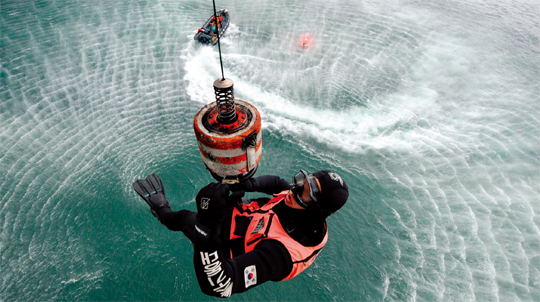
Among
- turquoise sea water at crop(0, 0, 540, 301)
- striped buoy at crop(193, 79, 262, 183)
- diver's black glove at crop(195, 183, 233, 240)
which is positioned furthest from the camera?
turquoise sea water at crop(0, 0, 540, 301)

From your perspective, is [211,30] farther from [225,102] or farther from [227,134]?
[227,134]

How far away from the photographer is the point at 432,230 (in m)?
6.37

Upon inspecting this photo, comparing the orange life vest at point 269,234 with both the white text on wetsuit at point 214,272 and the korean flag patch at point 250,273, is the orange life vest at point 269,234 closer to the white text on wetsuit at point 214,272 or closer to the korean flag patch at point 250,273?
the korean flag patch at point 250,273

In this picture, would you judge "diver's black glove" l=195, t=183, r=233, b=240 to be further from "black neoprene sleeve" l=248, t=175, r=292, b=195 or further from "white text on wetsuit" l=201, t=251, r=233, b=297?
"black neoprene sleeve" l=248, t=175, r=292, b=195

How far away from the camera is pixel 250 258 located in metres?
3.39

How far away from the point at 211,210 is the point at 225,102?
1286mm

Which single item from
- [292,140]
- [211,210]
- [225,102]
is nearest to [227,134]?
[225,102]

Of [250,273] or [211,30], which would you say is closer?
[250,273]

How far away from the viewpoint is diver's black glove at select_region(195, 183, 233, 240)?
3094 mm

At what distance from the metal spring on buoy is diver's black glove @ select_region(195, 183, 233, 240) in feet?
2.93

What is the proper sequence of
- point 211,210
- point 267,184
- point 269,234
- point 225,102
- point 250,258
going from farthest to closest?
point 267,184 → point 269,234 → point 250,258 → point 225,102 → point 211,210

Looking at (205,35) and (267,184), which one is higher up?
(205,35)

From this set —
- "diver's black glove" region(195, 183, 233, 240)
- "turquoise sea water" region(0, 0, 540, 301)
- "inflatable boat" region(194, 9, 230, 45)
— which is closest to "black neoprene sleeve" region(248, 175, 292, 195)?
"diver's black glove" region(195, 183, 233, 240)

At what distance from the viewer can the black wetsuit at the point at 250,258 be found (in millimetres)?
3166
